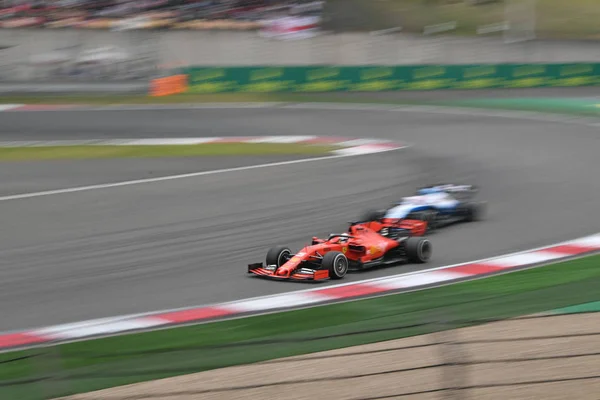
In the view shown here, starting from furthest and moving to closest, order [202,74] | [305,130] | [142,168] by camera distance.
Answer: [202,74]
[305,130]
[142,168]

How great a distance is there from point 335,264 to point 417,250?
83cm

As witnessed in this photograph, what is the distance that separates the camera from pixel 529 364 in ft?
12.3

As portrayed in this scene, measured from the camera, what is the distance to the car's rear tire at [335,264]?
709 centimetres

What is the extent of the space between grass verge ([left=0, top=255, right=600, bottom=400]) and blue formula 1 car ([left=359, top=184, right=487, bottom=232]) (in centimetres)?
152

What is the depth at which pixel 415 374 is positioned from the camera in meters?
3.59

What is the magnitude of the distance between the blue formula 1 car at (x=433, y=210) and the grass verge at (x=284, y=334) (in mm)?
1522

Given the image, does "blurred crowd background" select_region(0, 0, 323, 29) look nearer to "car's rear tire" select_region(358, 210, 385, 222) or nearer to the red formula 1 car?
"car's rear tire" select_region(358, 210, 385, 222)

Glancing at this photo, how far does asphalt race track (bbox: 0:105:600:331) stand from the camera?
7102mm

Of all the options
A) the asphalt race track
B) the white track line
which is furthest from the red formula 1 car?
the white track line

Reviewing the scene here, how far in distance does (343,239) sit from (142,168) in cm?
571

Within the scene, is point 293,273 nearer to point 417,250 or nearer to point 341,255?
point 341,255

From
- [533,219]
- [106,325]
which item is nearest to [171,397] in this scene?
[106,325]

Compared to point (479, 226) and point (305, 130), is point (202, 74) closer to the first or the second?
point (305, 130)

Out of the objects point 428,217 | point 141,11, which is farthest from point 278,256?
point 141,11
